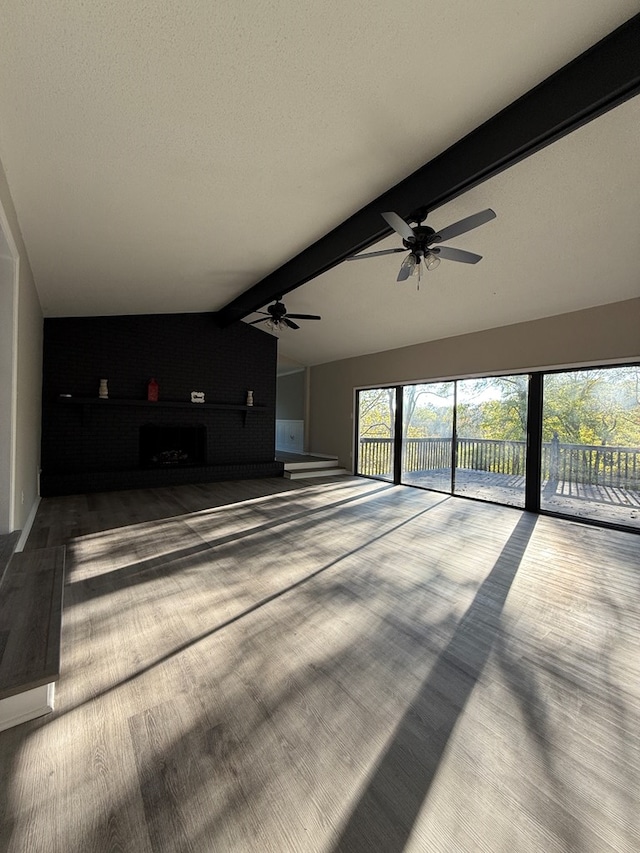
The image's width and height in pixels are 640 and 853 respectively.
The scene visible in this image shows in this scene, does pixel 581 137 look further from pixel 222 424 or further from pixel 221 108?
pixel 222 424

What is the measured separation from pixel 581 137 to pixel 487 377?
135 inches

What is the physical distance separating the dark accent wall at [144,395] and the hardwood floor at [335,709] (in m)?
3.36

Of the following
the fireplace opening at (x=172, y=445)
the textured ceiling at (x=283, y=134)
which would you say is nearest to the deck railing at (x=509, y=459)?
the textured ceiling at (x=283, y=134)

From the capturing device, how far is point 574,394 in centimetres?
466

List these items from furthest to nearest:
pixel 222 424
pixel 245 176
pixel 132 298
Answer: pixel 222 424, pixel 132 298, pixel 245 176

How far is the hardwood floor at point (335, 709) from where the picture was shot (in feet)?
3.62

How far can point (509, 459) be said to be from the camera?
213 inches

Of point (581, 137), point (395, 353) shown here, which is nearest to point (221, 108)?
point (581, 137)

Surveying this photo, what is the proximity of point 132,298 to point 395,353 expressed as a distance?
181 inches

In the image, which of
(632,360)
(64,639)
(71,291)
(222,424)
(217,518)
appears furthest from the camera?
(222,424)

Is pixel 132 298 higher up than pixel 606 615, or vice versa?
pixel 132 298

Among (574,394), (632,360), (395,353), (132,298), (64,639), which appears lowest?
(64,639)

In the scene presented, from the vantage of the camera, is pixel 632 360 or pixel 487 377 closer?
pixel 632 360

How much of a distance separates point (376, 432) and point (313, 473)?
63.3 inches
